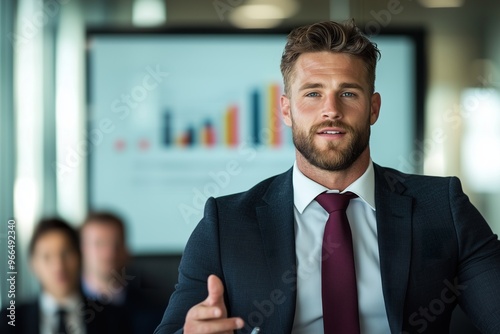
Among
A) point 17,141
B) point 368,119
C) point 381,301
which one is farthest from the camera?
point 17,141

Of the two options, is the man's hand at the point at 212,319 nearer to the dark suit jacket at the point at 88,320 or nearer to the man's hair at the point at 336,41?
the man's hair at the point at 336,41

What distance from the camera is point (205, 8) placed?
11.0 feet

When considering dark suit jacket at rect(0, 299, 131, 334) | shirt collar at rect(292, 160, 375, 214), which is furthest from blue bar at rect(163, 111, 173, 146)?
shirt collar at rect(292, 160, 375, 214)

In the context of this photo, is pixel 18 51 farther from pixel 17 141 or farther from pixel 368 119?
pixel 368 119

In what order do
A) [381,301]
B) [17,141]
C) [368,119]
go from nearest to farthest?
[381,301]
[368,119]
[17,141]

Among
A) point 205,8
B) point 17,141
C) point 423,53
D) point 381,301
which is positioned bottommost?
point 381,301

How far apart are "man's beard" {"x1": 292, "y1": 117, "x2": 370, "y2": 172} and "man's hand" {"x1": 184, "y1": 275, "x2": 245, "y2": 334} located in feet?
1.37

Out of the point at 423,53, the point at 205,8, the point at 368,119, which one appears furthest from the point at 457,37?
the point at 368,119

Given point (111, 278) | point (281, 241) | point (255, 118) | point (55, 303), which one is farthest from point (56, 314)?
point (281, 241)

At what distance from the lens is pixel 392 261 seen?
5.11ft

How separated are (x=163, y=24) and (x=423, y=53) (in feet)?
3.98

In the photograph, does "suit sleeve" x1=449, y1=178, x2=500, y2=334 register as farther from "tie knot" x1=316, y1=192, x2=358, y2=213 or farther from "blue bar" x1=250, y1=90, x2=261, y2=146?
"blue bar" x1=250, y1=90, x2=261, y2=146

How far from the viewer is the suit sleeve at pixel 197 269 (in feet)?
5.06

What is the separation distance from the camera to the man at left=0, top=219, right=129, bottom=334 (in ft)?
10.3
